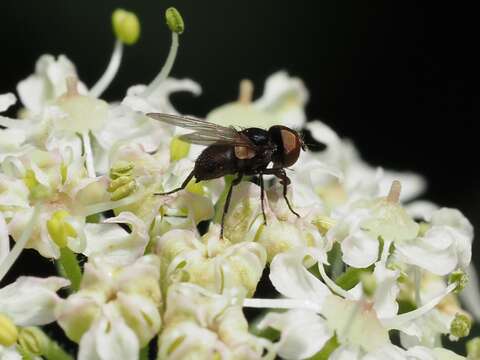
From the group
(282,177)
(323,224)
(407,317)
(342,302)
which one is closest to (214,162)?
(282,177)

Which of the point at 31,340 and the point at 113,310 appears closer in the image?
the point at 113,310

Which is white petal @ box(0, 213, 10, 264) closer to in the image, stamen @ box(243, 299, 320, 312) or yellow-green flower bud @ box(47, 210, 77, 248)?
yellow-green flower bud @ box(47, 210, 77, 248)

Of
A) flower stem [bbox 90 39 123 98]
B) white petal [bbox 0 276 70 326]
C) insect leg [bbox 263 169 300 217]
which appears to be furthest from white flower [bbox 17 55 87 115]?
white petal [bbox 0 276 70 326]

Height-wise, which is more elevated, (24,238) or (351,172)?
(24,238)

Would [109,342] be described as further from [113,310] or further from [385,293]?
[385,293]

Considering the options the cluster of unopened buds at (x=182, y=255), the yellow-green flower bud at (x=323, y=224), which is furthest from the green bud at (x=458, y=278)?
the yellow-green flower bud at (x=323, y=224)
